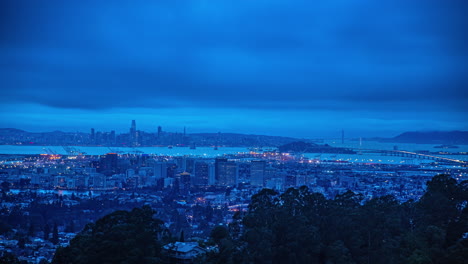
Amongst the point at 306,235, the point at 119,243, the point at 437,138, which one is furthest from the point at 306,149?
the point at 119,243

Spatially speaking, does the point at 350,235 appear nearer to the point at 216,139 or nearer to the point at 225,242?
the point at 225,242

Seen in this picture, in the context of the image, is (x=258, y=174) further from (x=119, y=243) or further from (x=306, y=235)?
(x=119, y=243)

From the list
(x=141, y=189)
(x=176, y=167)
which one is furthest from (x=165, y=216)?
(x=176, y=167)

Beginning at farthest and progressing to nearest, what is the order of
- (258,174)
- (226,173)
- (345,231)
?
(226,173), (258,174), (345,231)

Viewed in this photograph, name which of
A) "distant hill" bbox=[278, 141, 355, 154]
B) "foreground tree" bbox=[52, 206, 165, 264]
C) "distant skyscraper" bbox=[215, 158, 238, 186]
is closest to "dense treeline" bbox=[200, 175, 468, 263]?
"foreground tree" bbox=[52, 206, 165, 264]

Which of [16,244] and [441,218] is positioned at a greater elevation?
[441,218]

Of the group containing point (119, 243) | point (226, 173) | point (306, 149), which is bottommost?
point (226, 173)

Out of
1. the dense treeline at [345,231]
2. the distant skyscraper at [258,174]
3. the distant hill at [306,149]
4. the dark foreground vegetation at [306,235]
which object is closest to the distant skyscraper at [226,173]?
the distant skyscraper at [258,174]
